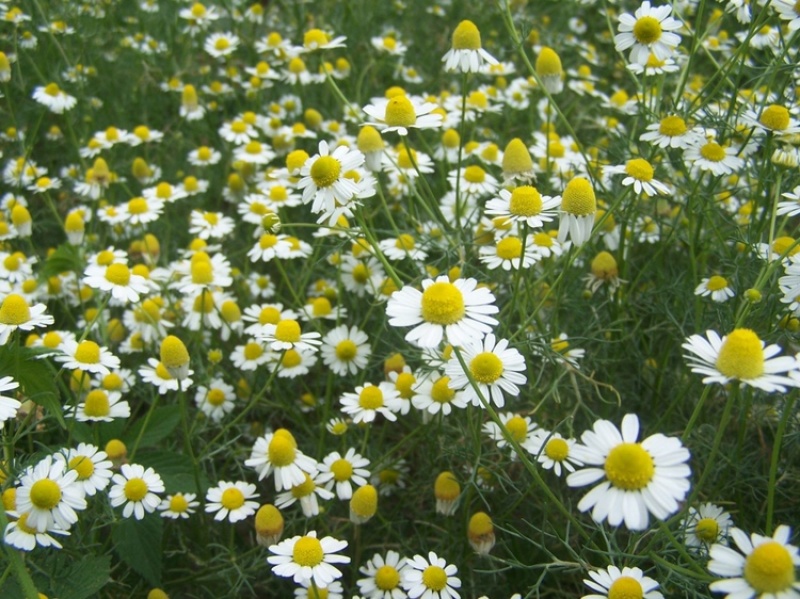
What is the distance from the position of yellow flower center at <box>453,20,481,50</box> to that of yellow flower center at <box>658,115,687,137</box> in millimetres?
561

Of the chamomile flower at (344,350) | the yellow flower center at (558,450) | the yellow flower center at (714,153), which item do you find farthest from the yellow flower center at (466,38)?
the yellow flower center at (558,450)

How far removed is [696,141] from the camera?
7.27 ft

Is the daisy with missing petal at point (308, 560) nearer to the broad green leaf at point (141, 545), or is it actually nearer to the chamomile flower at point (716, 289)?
the broad green leaf at point (141, 545)

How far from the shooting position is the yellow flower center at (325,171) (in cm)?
188

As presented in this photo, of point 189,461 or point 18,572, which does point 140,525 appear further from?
point 18,572

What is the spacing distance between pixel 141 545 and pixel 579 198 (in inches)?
52.8

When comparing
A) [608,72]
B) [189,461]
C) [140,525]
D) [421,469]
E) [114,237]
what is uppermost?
[608,72]

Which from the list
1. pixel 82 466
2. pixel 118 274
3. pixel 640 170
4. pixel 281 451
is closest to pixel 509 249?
pixel 640 170

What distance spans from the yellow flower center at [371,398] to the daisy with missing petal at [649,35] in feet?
3.65

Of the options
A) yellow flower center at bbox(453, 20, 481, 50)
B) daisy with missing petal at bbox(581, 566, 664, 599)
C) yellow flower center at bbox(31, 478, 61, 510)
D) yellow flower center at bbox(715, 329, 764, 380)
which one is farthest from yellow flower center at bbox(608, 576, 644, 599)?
yellow flower center at bbox(453, 20, 481, 50)

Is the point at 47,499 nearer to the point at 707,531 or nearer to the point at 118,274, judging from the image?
the point at 118,274

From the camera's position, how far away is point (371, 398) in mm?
2133

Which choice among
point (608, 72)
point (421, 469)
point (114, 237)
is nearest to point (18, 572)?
point (421, 469)

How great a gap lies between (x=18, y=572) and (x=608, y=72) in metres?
3.82
